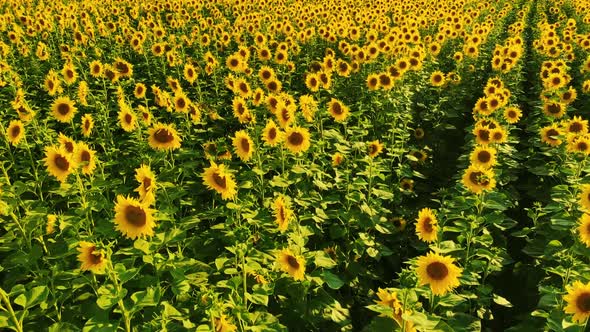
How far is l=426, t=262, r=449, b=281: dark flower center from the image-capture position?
3.41 metres

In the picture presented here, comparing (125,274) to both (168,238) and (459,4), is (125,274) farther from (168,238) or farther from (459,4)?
(459,4)

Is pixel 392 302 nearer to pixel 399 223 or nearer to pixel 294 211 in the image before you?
pixel 294 211

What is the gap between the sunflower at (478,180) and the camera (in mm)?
4691

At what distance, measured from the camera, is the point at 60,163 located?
178 inches

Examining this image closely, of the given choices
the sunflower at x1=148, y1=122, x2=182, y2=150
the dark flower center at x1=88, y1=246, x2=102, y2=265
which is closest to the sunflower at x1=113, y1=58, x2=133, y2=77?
the sunflower at x1=148, y1=122, x2=182, y2=150

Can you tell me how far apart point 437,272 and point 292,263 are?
3.82 ft

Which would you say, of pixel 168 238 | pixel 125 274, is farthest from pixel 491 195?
pixel 125 274

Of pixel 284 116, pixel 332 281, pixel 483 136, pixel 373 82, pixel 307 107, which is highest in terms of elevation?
pixel 373 82

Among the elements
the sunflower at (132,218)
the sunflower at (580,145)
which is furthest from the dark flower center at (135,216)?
the sunflower at (580,145)

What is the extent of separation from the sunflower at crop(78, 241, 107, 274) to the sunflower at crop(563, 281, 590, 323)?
130 inches

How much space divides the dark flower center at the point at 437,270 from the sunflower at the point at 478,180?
160cm

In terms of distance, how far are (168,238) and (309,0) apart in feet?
55.3

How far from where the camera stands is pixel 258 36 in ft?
37.8

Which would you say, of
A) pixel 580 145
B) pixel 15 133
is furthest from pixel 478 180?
pixel 15 133
